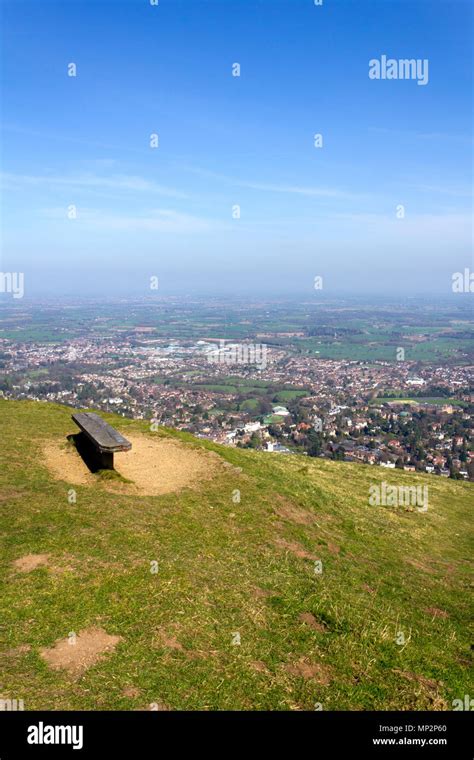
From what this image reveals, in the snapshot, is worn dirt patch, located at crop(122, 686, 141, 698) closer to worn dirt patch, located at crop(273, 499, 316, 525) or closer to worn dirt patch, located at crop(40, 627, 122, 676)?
worn dirt patch, located at crop(40, 627, 122, 676)

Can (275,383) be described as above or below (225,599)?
below

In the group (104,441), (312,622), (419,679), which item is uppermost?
(104,441)

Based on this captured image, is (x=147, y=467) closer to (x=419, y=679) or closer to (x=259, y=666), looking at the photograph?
(x=259, y=666)

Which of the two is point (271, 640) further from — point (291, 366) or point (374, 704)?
point (291, 366)

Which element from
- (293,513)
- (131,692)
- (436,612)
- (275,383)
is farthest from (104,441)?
(275,383)

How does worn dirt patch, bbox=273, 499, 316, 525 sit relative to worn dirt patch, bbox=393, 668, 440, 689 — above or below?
above

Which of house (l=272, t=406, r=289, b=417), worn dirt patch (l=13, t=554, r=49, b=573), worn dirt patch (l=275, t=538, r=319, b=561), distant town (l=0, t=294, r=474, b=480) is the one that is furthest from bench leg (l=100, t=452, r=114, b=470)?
Answer: house (l=272, t=406, r=289, b=417)
